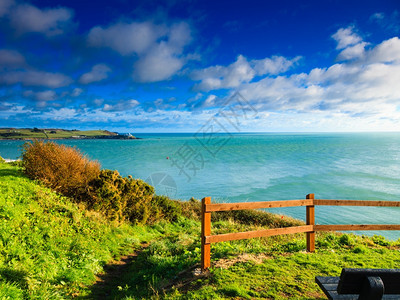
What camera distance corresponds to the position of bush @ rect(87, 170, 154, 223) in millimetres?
10344

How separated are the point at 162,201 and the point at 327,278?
444 inches

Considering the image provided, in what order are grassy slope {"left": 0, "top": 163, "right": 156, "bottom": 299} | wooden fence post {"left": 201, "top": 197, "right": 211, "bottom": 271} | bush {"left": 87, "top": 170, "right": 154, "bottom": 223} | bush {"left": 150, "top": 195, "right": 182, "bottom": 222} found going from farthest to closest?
1. bush {"left": 150, "top": 195, "right": 182, "bottom": 222}
2. bush {"left": 87, "top": 170, "right": 154, "bottom": 223}
3. wooden fence post {"left": 201, "top": 197, "right": 211, "bottom": 271}
4. grassy slope {"left": 0, "top": 163, "right": 156, "bottom": 299}

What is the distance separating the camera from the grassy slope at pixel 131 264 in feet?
14.1

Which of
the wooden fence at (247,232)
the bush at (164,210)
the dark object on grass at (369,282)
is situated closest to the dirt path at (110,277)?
the wooden fence at (247,232)

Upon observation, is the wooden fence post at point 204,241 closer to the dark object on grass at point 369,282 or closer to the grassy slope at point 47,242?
the grassy slope at point 47,242

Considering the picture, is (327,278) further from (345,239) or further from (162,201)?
(162,201)

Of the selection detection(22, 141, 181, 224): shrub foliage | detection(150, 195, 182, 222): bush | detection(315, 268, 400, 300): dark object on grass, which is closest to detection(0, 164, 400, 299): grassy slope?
detection(22, 141, 181, 224): shrub foliage

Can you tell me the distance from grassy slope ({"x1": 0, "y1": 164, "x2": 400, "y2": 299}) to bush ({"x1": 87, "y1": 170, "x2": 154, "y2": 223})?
171cm

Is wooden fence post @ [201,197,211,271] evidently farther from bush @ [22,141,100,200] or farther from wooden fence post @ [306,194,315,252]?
bush @ [22,141,100,200]

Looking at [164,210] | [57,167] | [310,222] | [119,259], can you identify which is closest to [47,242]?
[119,259]

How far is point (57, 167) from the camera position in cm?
964

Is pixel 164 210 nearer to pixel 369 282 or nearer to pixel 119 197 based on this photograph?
pixel 119 197

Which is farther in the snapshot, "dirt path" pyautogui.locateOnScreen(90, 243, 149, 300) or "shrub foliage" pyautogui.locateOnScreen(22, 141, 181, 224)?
"shrub foliage" pyautogui.locateOnScreen(22, 141, 181, 224)

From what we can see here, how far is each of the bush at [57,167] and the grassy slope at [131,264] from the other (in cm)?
77
